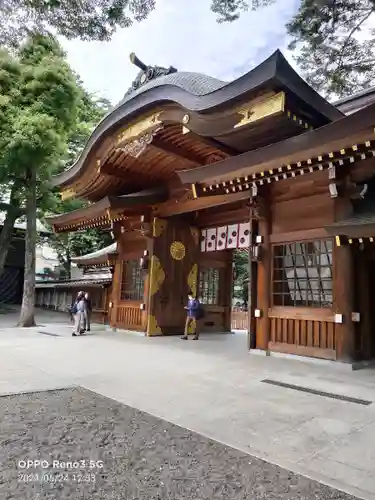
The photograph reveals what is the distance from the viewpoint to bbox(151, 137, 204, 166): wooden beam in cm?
832

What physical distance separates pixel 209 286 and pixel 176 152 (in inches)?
181

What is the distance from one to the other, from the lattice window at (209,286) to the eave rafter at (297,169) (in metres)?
4.42

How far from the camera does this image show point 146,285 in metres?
10.3

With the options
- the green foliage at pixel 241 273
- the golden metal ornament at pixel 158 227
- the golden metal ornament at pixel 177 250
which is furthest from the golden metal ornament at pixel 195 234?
the green foliage at pixel 241 273

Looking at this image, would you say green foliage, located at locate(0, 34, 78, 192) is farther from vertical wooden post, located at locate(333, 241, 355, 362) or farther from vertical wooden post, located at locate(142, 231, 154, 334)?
vertical wooden post, located at locate(333, 241, 355, 362)

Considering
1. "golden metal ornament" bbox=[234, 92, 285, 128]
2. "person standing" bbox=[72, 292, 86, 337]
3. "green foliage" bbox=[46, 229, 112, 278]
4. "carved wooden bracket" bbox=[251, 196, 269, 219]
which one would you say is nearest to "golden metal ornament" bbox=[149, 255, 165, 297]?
"person standing" bbox=[72, 292, 86, 337]

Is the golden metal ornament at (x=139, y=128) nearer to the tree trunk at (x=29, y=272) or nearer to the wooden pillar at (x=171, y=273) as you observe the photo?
the wooden pillar at (x=171, y=273)

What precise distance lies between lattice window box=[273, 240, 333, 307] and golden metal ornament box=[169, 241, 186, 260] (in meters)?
3.68

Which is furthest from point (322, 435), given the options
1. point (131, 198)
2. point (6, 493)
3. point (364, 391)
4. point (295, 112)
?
point (131, 198)

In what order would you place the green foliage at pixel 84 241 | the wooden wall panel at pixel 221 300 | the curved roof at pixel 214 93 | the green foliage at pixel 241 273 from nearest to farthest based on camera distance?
the curved roof at pixel 214 93 → the wooden wall panel at pixel 221 300 → the green foliage at pixel 241 273 → the green foliage at pixel 84 241

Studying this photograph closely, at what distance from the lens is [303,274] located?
7.07m

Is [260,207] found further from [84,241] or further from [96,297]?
[84,241]

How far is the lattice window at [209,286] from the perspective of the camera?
11398 millimetres

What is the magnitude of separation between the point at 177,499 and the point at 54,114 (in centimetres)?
1328
